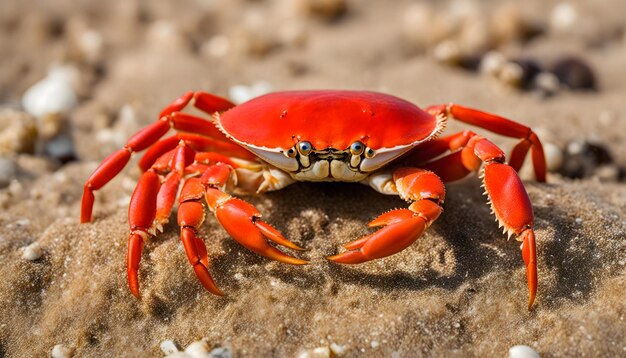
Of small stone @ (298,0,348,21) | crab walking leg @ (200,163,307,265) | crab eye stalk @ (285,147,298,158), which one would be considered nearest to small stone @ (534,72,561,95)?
small stone @ (298,0,348,21)

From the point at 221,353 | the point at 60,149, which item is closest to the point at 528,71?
the point at 221,353

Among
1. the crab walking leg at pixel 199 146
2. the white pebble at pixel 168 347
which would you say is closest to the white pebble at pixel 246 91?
the crab walking leg at pixel 199 146

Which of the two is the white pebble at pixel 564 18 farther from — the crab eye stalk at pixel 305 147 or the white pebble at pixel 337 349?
the white pebble at pixel 337 349

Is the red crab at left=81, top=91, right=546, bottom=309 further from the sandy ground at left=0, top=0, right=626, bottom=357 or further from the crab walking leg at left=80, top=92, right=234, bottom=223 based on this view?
the sandy ground at left=0, top=0, right=626, bottom=357

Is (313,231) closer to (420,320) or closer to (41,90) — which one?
(420,320)

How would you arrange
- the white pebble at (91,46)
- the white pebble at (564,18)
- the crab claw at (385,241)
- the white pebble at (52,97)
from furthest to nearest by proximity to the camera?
the white pebble at (564,18)
the white pebble at (91,46)
the white pebble at (52,97)
the crab claw at (385,241)

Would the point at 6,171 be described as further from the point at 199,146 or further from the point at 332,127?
the point at 332,127

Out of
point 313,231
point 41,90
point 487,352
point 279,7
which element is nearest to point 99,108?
point 41,90
